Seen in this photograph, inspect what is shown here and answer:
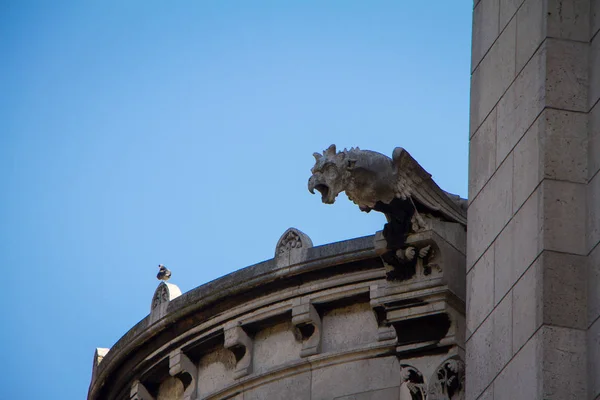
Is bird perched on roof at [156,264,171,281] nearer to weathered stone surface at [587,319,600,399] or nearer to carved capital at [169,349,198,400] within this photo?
carved capital at [169,349,198,400]

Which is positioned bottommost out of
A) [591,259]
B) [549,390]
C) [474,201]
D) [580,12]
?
[549,390]

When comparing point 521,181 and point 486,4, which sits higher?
point 486,4

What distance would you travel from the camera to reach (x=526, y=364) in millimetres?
15383

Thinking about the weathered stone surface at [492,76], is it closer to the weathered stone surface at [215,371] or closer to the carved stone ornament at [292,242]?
the carved stone ornament at [292,242]

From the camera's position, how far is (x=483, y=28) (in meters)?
18.3

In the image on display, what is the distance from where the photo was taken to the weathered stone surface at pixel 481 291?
16688 millimetres

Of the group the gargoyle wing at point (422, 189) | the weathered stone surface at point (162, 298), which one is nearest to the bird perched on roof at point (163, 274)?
the weathered stone surface at point (162, 298)

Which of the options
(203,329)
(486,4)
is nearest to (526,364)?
(486,4)

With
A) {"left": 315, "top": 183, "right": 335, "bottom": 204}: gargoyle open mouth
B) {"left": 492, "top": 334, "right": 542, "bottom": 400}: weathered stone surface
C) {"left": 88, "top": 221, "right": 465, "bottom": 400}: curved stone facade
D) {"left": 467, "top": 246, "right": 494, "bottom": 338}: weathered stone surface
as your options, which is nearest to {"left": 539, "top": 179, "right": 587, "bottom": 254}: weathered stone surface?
{"left": 492, "top": 334, "right": 542, "bottom": 400}: weathered stone surface

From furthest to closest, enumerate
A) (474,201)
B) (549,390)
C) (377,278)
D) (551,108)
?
(377,278), (474,201), (551,108), (549,390)

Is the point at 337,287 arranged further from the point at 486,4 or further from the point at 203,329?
the point at 486,4

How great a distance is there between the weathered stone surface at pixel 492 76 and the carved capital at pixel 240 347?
315 inches

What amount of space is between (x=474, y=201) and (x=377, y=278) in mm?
6470

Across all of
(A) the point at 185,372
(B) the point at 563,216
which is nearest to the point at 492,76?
(B) the point at 563,216
